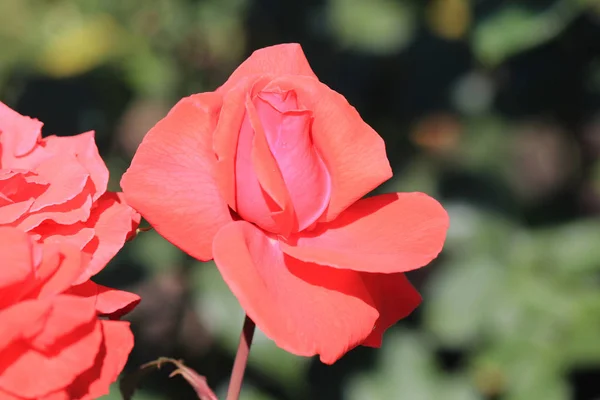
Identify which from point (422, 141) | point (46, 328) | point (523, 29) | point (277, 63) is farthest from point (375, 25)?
point (46, 328)

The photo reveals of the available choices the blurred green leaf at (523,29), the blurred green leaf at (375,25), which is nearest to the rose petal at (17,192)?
the blurred green leaf at (523,29)

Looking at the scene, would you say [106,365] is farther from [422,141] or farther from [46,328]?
[422,141]

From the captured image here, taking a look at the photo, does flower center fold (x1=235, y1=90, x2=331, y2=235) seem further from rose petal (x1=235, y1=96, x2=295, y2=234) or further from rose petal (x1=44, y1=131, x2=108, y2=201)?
rose petal (x1=44, y1=131, x2=108, y2=201)

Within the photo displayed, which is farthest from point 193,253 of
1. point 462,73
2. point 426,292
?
point 462,73

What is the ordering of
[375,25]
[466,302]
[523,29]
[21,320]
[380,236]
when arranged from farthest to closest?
[375,25], [466,302], [523,29], [380,236], [21,320]

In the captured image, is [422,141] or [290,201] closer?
[290,201]
